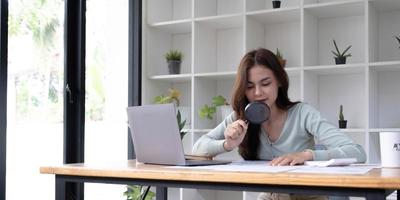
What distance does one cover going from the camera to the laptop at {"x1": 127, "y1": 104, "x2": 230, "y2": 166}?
167 cm

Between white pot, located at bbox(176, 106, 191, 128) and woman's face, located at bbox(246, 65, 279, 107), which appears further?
white pot, located at bbox(176, 106, 191, 128)

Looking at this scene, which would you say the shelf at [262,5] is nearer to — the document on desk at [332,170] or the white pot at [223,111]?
the white pot at [223,111]

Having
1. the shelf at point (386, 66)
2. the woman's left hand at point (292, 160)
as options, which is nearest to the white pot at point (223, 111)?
the shelf at point (386, 66)

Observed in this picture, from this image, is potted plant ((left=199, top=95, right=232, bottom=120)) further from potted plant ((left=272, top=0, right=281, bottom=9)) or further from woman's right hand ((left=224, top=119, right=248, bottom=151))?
woman's right hand ((left=224, top=119, right=248, bottom=151))

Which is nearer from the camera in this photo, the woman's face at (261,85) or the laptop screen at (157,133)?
the laptop screen at (157,133)

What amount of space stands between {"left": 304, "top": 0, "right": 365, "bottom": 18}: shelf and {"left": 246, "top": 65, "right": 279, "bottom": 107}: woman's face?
1.22 meters

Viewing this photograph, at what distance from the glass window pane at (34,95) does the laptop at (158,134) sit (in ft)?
3.80

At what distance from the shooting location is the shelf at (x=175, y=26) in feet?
12.1

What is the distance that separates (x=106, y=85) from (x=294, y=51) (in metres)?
1.38

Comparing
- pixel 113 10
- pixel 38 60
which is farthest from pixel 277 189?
pixel 113 10

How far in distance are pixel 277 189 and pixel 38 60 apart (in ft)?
6.80

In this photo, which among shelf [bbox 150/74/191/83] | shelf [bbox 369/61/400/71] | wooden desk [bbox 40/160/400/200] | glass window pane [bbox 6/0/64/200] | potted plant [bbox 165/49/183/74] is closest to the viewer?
wooden desk [bbox 40/160/400/200]

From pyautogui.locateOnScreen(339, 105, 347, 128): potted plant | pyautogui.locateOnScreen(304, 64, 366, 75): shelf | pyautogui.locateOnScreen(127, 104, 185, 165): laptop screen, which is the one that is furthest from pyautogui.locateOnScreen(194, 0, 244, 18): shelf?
pyautogui.locateOnScreen(127, 104, 185, 165): laptop screen

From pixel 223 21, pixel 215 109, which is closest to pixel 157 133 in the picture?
pixel 215 109
